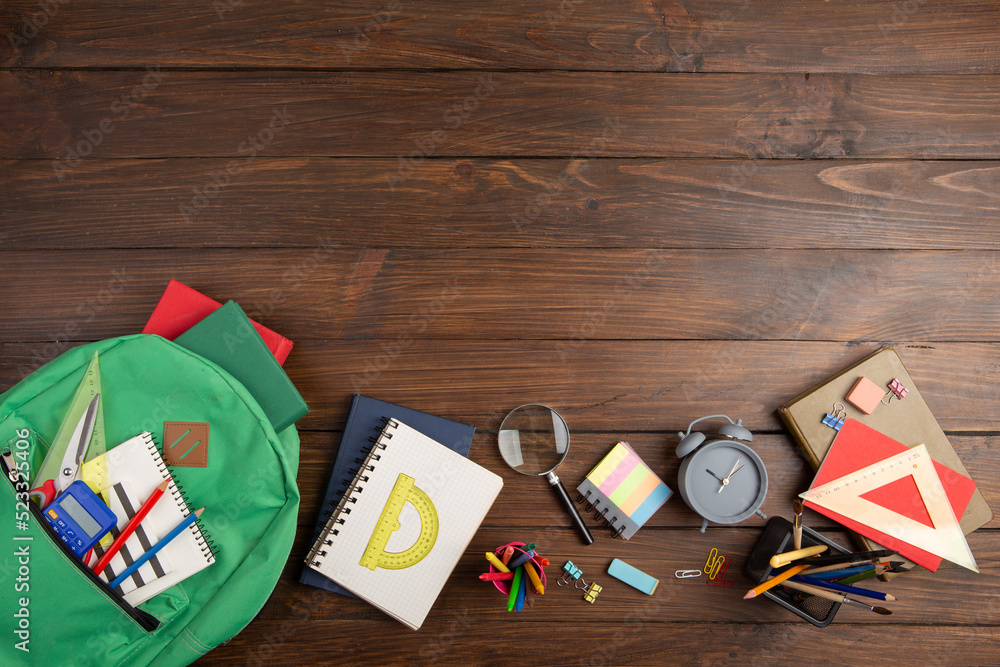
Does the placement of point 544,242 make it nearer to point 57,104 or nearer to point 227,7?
point 227,7

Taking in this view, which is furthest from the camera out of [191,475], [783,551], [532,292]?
[532,292]

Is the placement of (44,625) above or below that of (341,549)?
below

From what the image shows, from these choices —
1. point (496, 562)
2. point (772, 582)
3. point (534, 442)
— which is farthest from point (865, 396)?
point (496, 562)

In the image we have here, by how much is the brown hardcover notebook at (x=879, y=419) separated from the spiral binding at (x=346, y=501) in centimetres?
82

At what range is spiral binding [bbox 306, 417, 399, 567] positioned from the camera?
1043mm

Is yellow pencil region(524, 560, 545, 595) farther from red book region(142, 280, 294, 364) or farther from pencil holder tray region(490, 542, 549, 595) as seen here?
red book region(142, 280, 294, 364)

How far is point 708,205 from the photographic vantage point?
116cm

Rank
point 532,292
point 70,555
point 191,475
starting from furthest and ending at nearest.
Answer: point 532,292, point 191,475, point 70,555

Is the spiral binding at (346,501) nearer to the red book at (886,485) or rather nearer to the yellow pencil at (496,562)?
the yellow pencil at (496,562)

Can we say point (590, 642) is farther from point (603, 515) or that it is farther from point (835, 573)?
point (835, 573)

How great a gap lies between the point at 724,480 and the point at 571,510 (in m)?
0.30

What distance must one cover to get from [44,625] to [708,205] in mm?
1384

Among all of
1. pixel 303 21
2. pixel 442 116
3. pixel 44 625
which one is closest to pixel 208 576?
pixel 44 625

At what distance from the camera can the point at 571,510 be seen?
110 centimetres
